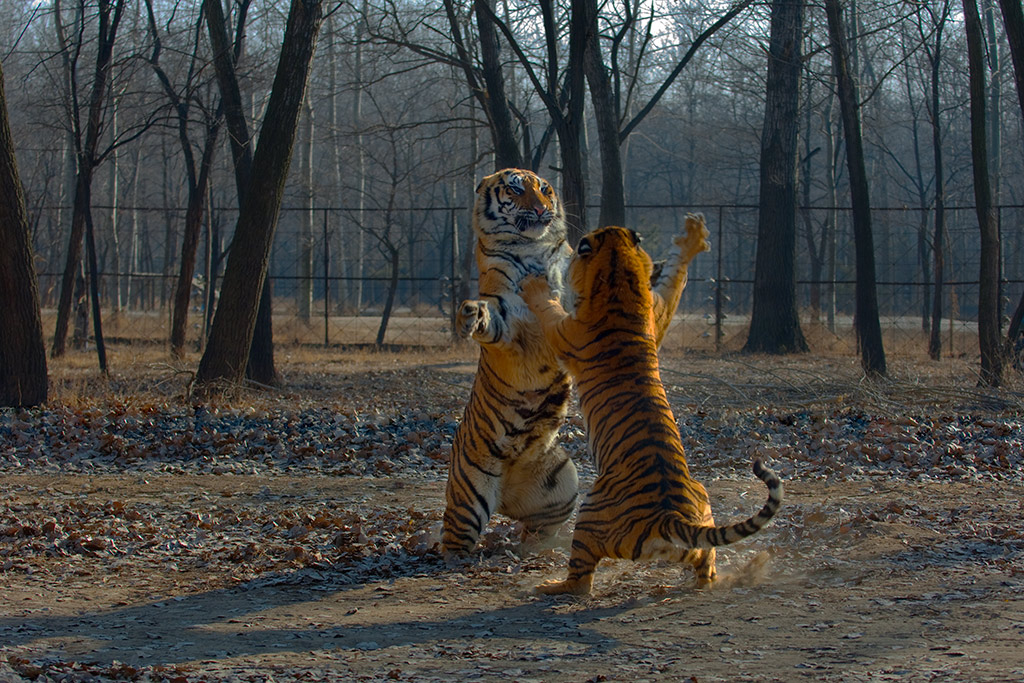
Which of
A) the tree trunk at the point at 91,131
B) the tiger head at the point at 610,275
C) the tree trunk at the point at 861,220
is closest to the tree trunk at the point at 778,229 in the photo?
the tree trunk at the point at 861,220

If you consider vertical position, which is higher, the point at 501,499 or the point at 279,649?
the point at 501,499

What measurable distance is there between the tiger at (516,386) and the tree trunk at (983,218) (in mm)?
7235

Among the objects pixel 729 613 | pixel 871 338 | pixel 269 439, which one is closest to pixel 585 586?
pixel 729 613

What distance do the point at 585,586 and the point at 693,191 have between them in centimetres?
4834

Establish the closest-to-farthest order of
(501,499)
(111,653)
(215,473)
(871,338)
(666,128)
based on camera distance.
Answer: (111,653) < (501,499) < (215,473) < (871,338) < (666,128)

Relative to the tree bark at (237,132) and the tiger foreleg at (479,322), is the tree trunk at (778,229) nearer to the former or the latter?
the tree bark at (237,132)

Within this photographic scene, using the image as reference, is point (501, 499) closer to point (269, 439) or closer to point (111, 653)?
point (111, 653)

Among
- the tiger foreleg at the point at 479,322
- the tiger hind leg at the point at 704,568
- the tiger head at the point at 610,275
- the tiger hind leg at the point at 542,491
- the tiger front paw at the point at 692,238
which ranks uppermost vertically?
the tiger front paw at the point at 692,238

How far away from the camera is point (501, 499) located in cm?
514

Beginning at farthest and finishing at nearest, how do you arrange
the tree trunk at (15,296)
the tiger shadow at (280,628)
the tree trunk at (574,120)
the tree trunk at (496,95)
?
the tree trunk at (496,95) < the tree trunk at (574,120) < the tree trunk at (15,296) < the tiger shadow at (280,628)

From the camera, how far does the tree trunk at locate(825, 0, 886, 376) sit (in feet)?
40.6

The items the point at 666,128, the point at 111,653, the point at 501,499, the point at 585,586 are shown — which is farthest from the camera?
the point at 666,128

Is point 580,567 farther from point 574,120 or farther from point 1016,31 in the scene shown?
point 1016,31

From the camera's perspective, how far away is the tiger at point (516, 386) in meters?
4.78
